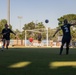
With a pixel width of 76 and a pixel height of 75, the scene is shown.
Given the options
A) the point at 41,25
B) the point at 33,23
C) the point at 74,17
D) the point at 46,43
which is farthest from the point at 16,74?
the point at 33,23

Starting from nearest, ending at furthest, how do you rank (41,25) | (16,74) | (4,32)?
1. (16,74)
2. (4,32)
3. (41,25)

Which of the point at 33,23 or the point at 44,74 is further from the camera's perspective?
the point at 33,23

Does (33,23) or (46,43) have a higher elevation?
(33,23)

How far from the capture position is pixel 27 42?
5097 centimetres

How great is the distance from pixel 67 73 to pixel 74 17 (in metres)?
100

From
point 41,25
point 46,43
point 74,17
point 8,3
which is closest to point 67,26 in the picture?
point 8,3

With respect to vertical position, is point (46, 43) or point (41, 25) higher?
point (41, 25)

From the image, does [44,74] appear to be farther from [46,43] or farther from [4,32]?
[46,43]

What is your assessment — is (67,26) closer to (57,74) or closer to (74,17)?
(57,74)

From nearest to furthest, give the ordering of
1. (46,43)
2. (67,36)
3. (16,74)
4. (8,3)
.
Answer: (16,74), (67,36), (8,3), (46,43)

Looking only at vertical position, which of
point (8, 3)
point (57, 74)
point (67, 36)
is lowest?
point (57, 74)

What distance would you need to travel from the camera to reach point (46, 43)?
162 ft

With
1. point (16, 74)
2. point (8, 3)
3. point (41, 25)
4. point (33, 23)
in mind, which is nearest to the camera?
point (16, 74)

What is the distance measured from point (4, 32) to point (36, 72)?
44.8 ft
